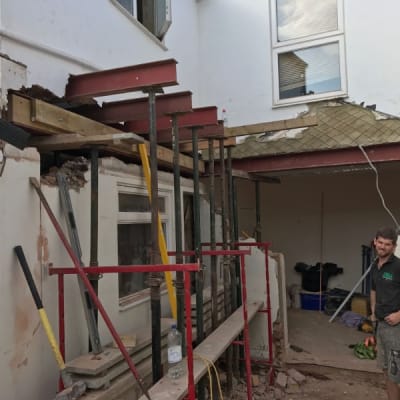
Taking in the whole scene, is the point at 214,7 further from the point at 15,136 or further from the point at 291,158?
the point at 15,136

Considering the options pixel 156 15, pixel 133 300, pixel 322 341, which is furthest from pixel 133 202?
pixel 322 341

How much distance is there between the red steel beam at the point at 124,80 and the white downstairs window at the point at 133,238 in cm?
101

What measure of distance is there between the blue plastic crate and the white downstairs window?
189 inches

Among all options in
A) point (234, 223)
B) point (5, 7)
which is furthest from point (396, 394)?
point (5, 7)

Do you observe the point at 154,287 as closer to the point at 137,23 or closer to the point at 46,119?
the point at 46,119

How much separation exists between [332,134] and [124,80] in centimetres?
386

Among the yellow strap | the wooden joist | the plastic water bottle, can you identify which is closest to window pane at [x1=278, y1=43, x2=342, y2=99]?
the wooden joist

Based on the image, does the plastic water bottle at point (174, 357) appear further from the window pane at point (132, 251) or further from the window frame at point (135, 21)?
the window frame at point (135, 21)

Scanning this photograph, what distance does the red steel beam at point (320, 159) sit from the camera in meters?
5.32

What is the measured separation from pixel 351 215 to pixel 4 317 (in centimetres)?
730

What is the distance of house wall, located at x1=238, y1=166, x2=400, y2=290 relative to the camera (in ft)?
26.1

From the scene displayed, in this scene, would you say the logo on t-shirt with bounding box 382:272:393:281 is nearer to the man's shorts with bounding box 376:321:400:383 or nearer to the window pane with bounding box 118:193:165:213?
the man's shorts with bounding box 376:321:400:383

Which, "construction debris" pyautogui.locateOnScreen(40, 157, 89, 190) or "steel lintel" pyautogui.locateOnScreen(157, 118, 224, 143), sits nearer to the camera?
"construction debris" pyautogui.locateOnScreen(40, 157, 89, 190)

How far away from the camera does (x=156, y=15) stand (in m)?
5.71
